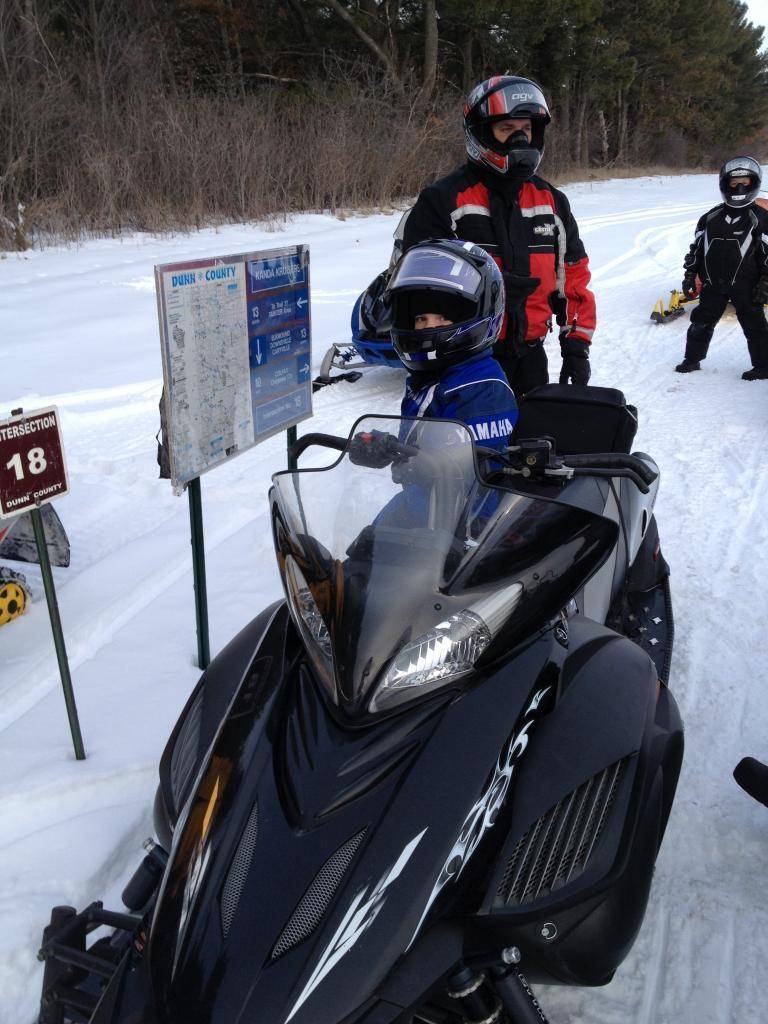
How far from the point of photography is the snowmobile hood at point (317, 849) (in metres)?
1.25

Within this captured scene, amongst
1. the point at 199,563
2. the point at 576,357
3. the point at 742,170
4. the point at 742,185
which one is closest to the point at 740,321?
the point at 742,185

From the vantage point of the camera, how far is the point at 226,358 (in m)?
2.77

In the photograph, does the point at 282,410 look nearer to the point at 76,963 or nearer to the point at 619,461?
the point at 619,461

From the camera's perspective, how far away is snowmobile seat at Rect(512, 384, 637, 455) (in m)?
2.95

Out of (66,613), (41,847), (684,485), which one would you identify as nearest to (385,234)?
(684,485)

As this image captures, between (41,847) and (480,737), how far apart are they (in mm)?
1482

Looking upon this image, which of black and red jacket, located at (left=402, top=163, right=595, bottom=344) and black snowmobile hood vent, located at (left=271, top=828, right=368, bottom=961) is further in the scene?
black and red jacket, located at (left=402, top=163, right=595, bottom=344)

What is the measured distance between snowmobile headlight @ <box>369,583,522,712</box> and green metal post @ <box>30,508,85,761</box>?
127cm

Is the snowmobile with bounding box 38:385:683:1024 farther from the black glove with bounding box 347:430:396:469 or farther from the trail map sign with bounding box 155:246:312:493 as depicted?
the trail map sign with bounding box 155:246:312:493

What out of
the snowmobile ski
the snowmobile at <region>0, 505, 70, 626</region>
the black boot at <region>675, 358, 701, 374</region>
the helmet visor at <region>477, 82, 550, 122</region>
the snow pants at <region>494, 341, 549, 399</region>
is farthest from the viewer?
the black boot at <region>675, 358, 701, 374</region>

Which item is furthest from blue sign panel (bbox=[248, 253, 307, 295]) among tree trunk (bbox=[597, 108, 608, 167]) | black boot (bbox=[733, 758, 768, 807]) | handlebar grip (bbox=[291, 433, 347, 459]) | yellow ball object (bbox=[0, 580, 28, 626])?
tree trunk (bbox=[597, 108, 608, 167])

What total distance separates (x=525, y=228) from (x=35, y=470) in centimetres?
255

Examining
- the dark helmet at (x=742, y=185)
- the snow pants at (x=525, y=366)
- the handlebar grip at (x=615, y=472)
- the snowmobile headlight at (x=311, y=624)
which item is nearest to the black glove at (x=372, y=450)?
the snowmobile headlight at (x=311, y=624)

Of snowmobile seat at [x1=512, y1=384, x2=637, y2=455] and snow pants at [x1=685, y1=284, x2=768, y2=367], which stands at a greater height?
snowmobile seat at [x1=512, y1=384, x2=637, y2=455]
